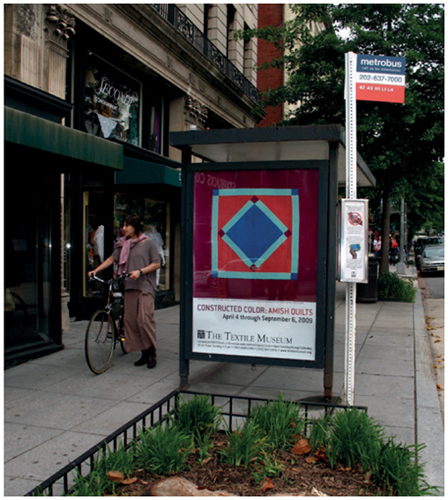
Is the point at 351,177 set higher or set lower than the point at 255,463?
higher

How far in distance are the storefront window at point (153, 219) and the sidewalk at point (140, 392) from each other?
399 centimetres

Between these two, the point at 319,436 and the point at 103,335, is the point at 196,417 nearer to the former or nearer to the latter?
the point at 319,436

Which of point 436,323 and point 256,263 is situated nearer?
point 256,263

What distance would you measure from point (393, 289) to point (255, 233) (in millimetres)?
11511

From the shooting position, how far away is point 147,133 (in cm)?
1432

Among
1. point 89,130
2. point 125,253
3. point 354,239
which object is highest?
point 89,130

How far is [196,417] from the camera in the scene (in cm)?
390

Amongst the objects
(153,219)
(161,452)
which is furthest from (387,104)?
(161,452)

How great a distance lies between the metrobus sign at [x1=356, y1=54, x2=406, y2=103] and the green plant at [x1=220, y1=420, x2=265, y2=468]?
331 centimetres

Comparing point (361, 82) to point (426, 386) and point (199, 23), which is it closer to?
point (426, 386)

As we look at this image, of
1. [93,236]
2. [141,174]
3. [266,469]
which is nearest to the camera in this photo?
[266,469]

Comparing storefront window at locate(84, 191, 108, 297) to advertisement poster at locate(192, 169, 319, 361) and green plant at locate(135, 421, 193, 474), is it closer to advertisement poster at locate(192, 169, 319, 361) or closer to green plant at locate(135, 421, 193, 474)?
advertisement poster at locate(192, 169, 319, 361)

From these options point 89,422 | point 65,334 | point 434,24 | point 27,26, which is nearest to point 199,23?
point 434,24

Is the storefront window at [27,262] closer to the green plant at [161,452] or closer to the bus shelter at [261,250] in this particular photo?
the bus shelter at [261,250]
